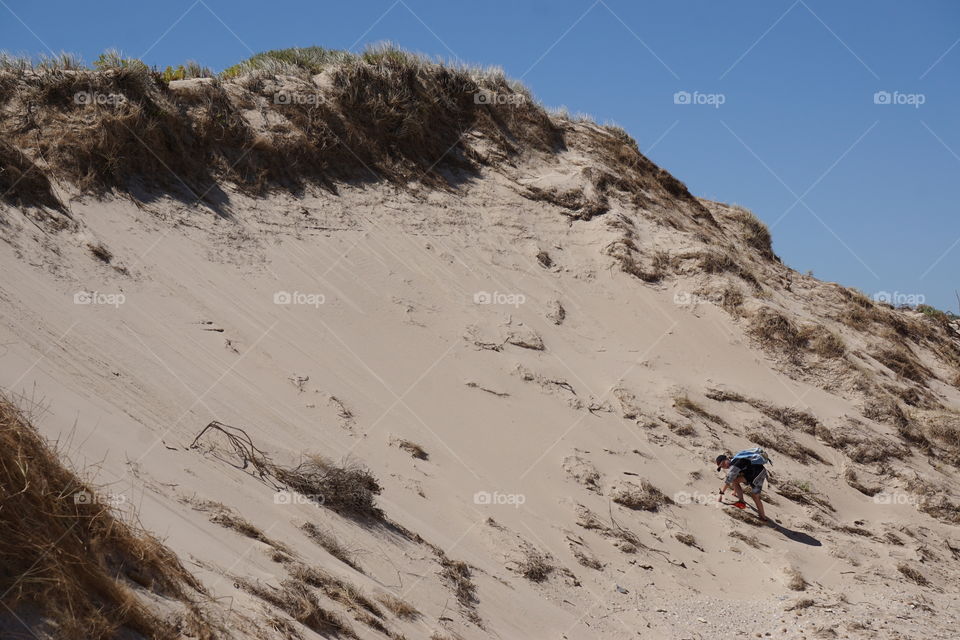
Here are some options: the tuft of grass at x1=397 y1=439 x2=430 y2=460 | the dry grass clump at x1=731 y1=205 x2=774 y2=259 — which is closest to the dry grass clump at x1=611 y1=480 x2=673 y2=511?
the tuft of grass at x1=397 y1=439 x2=430 y2=460

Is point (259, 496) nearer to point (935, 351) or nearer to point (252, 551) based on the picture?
point (252, 551)

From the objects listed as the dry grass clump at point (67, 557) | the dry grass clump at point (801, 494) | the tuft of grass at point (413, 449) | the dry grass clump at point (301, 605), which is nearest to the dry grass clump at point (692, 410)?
the dry grass clump at point (801, 494)

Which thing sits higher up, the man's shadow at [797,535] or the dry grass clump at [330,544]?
the man's shadow at [797,535]

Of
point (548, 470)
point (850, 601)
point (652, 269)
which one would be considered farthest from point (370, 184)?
point (850, 601)

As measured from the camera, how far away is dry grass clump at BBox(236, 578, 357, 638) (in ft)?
16.3

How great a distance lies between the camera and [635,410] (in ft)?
38.9

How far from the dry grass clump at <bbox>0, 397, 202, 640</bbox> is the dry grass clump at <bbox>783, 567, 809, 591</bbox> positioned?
273 inches

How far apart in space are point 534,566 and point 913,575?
16.5 ft

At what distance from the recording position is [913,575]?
33.8 ft

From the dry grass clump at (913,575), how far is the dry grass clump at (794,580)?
1.59 metres

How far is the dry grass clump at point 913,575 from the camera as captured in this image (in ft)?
33.5

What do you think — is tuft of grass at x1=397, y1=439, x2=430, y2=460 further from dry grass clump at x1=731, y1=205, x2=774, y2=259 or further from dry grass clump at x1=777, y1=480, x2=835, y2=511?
dry grass clump at x1=731, y1=205, x2=774, y2=259

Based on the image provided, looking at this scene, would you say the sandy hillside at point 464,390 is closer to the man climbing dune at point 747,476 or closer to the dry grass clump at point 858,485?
the dry grass clump at point 858,485

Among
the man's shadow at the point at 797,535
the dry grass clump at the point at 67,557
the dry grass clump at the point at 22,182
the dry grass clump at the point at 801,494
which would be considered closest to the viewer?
the dry grass clump at the point at 67,557
